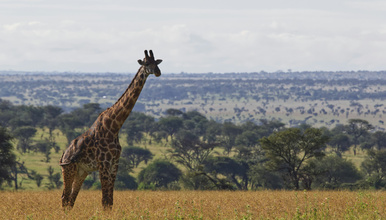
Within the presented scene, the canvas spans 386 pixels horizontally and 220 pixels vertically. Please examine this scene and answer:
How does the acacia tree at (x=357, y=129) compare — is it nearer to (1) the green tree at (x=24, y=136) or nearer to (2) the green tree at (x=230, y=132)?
(2) the green tree at (x=230, y=132)

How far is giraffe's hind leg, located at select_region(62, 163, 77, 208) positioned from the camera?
Result: 44.1 ft

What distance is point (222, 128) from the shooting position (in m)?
100

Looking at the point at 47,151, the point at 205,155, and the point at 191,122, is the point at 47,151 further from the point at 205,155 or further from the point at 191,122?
the point at 191,122

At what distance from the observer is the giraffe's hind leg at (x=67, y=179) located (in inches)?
529

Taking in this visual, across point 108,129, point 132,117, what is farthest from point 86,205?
point 132,117

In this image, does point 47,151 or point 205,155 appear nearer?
point 205,155

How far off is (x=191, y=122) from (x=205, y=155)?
36167 millimetres

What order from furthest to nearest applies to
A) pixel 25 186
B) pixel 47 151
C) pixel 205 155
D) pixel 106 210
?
1. pixel 47 151
2. pixel 205 155
3. pixel 25 186
4. pixel 106 210

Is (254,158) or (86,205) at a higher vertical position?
(86,205)
